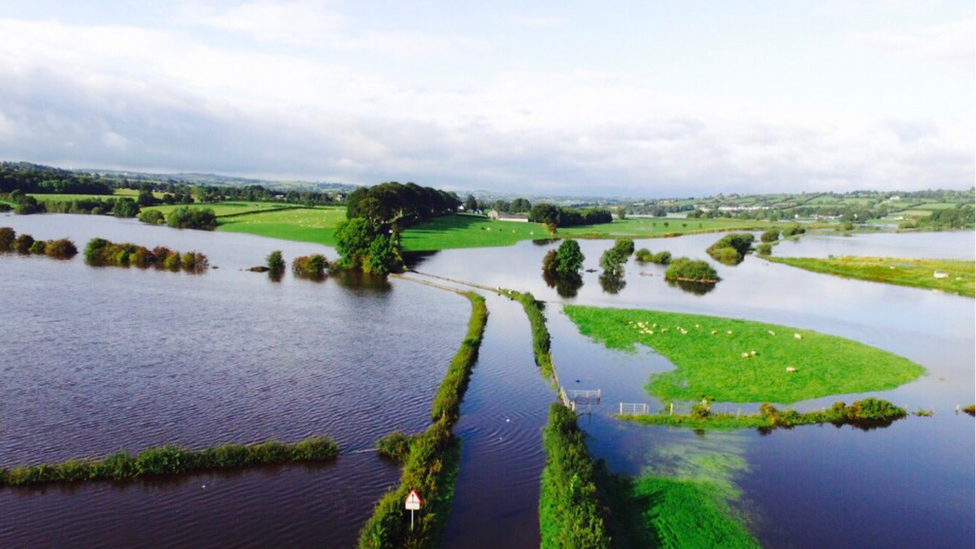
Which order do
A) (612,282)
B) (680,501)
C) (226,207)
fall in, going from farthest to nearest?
1. (226,207)
2. (612,282)
3. (680,501)

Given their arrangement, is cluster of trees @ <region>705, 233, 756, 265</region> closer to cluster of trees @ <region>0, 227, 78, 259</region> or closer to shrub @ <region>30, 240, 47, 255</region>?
cluster of trees @ <region>0, 227, 78, 259</region>

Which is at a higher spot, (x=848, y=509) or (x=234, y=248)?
(x=234, y=248)

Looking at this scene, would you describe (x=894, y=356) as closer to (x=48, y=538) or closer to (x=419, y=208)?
(x=48, y=538)

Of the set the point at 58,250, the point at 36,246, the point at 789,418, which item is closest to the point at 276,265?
the point at 58,250

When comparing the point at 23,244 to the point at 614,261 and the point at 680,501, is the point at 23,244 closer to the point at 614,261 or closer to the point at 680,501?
the point at 614,261

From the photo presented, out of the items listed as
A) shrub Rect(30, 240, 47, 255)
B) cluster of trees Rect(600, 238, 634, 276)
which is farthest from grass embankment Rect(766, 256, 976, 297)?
shrub Rect(30, 240, 47, 255)

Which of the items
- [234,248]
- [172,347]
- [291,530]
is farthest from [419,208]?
[291,530]

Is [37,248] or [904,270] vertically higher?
[37,248]

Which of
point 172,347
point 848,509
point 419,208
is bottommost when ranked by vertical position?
point 848,509
